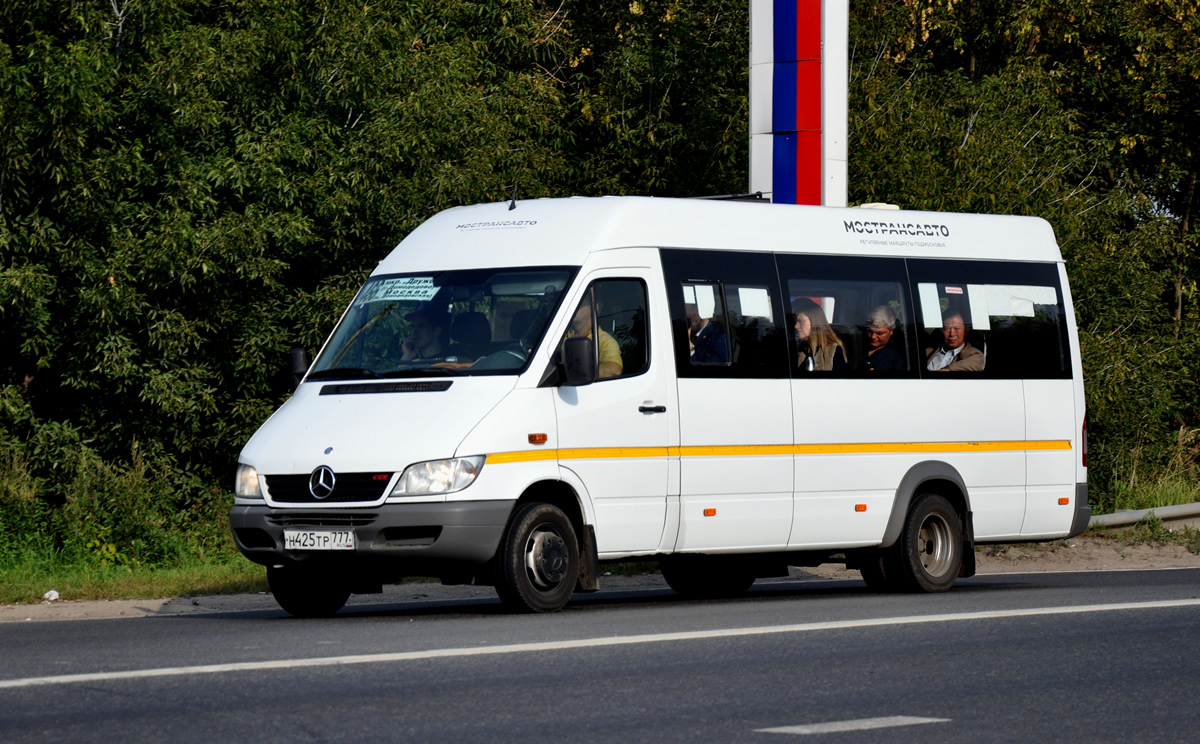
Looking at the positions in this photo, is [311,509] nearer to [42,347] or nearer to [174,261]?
[174,261]

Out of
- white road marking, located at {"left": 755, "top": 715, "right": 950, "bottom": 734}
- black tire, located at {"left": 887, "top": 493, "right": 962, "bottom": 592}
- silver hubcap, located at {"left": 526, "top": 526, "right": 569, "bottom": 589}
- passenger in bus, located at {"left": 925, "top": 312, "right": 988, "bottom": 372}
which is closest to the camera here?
white road marking, located at {"left": 755, "top": 715, "right": 950, "bottom": 734}

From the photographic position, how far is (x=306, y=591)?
12.5m

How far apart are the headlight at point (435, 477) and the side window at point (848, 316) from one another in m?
3.22

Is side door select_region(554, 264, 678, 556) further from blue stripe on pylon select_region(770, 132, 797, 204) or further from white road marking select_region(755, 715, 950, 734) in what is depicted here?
blue stripe on pylon select_region(770, 132, 797, 204)

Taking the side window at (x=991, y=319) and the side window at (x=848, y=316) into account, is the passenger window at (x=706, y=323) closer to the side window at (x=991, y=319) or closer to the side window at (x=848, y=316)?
the side window at (x=848, y=316)

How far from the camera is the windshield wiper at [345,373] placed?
40.4ft

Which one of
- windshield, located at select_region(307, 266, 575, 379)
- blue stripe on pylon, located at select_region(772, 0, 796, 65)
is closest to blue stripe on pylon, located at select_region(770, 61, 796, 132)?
blue stripe on pylon, located at select_region(772, 0, 796, 65)

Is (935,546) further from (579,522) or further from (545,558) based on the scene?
(545,558)

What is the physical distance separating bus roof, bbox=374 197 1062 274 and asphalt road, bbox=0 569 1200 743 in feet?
7.75

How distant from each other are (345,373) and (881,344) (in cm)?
419

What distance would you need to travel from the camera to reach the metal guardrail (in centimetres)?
2155

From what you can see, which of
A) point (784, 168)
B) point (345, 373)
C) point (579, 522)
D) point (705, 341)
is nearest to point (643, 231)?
point (705, 341)

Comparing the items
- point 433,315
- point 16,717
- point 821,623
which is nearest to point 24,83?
point 433,315

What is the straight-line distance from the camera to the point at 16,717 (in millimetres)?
7461
